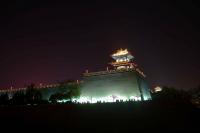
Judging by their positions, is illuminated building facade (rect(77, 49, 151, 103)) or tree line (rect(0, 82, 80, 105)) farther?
illuminated building facade (rect(77, 49, 151, 103))

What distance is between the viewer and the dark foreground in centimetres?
1251

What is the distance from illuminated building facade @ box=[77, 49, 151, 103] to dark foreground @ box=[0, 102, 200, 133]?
8.30m

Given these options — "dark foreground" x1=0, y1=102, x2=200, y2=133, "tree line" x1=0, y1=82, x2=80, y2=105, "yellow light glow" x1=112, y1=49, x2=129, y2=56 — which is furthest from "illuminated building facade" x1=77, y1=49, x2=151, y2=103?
"dark foreground" x1=0, y1=102, x2=200, y2=133

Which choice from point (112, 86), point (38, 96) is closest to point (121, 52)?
point (112, 86)

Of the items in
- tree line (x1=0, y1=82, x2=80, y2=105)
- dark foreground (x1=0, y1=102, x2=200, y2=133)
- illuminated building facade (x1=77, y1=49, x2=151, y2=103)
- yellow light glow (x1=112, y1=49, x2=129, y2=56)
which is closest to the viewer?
dark foreground (x1=0, y1=102, x2=200, y2=133)

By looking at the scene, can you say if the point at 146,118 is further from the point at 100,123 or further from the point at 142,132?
the point at 100,123

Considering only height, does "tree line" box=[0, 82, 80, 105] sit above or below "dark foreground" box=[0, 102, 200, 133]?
above

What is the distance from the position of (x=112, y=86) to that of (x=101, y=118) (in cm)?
1067

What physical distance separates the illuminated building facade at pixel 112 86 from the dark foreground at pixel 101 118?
8.30 metres

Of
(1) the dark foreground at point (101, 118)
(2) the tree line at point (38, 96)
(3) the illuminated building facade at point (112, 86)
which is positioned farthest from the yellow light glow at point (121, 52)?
(1) the dark foreground at point (101, 118)

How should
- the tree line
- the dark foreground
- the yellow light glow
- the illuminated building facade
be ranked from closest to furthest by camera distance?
the dark foreground
the tree line
the illuminated building facade
the yellow light glow

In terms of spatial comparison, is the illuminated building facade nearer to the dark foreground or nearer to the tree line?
the tree line

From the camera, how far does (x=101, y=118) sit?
13570mm

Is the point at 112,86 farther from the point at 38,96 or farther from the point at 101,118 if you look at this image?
the point at 101,118
